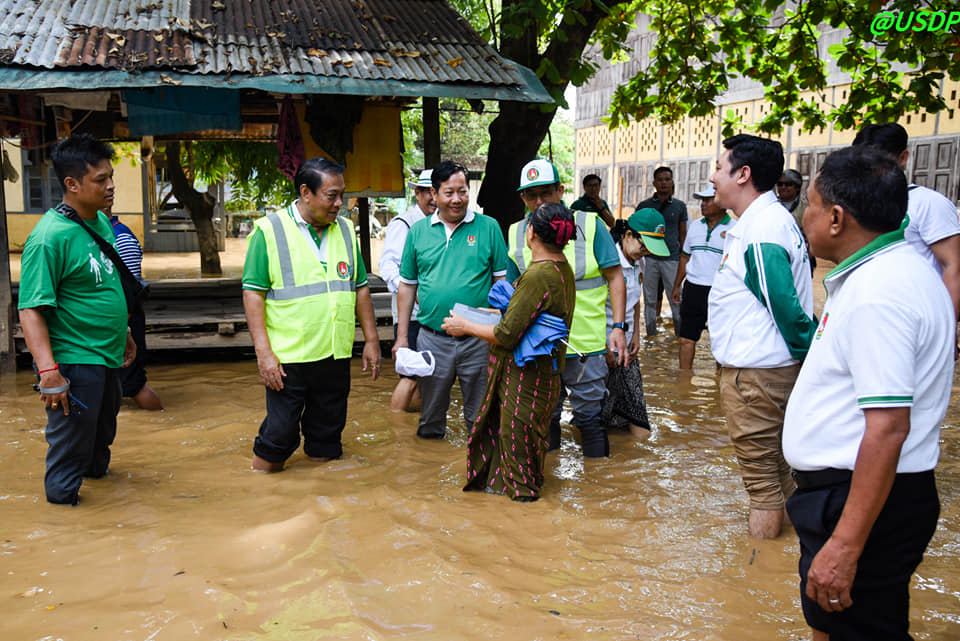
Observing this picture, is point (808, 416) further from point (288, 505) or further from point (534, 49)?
point (534, 49)

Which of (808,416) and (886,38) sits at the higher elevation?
(886,38)

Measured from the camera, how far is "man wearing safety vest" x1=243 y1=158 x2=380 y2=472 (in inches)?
174

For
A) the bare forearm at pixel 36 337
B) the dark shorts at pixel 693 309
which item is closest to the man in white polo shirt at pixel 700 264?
the dark shorts at pixel 693 309

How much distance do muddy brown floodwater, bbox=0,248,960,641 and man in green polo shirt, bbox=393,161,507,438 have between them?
605 millimetres

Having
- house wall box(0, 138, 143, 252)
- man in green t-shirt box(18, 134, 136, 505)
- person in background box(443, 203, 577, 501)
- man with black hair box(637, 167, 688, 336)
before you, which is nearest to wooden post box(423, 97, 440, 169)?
man with black hair box(637, 167, 688, 336)

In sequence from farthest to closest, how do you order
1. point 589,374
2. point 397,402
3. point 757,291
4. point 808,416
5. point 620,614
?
point 397,402 < point 589,374 < point 757,291 < point 620,614 < point 808,416

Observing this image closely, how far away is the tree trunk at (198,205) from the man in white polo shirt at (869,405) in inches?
517

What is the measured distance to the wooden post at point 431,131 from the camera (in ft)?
27.7

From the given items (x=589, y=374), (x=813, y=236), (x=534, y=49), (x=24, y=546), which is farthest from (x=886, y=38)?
(x=24, y=546)

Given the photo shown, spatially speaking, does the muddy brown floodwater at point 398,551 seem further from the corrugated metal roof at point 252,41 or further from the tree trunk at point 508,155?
the tree trunk at point 508,155

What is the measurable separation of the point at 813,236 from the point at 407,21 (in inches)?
276

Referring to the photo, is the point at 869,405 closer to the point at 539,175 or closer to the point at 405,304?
the point at 539,175

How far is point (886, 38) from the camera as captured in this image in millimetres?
8039

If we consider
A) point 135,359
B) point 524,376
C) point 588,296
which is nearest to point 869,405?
point 524,376
